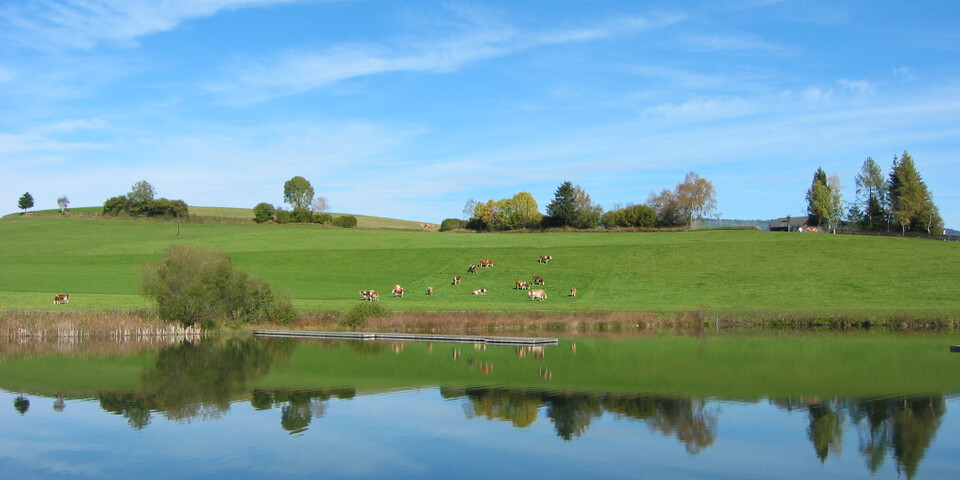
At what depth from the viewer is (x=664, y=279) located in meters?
54.8

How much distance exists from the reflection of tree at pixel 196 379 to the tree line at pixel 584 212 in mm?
60845

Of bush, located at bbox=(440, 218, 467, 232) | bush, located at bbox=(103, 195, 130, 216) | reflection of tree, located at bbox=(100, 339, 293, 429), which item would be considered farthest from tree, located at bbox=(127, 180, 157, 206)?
reflection of tree, located at bbox=(100, 339, 293, 429)

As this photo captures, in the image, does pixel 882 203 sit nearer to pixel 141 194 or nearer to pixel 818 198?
pixel 818 198

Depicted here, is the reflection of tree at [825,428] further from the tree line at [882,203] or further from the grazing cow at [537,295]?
the tree line at [882,203]

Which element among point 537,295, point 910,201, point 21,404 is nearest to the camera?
point 21,404

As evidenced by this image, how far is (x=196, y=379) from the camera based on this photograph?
83.1 feet

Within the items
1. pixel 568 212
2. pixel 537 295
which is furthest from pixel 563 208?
pixel 537 295

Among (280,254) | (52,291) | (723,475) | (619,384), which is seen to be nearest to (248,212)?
(280,254)

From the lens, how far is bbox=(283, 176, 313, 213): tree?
369 ft

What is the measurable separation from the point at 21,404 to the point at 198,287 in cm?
1793

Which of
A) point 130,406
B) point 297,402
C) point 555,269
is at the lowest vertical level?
point 130,406

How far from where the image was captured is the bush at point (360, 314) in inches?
1644

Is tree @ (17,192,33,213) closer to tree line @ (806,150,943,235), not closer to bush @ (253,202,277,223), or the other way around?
bush @ (253,202,277,223)

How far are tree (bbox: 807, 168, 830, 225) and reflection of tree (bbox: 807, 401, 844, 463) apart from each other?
280 ft
